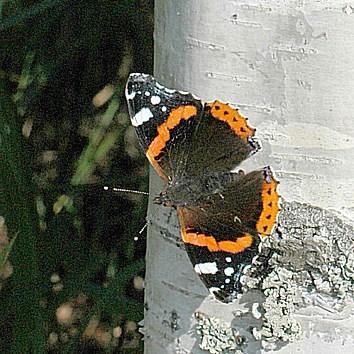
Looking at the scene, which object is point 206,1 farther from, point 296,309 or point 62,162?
point 62,162

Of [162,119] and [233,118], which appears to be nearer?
[233,118]

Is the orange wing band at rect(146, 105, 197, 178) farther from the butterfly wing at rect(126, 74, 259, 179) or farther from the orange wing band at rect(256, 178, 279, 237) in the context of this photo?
the orange wing band at rect(256, 178, 279, 237)

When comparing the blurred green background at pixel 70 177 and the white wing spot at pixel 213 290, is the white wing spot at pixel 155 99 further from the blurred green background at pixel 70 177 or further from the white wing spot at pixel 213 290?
the blurred green background at pixel 70 177

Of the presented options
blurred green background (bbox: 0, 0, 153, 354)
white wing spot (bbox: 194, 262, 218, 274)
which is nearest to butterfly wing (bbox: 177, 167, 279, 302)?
white wing spot (bbox: 194, 262, 218, 274)

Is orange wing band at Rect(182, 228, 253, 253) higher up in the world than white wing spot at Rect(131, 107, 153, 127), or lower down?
lower down

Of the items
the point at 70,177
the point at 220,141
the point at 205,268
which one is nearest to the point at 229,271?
the point at 205,268

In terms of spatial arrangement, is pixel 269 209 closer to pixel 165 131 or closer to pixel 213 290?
pixel 213 290

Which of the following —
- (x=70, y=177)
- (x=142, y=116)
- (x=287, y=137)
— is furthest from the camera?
(x=70, y=177)
